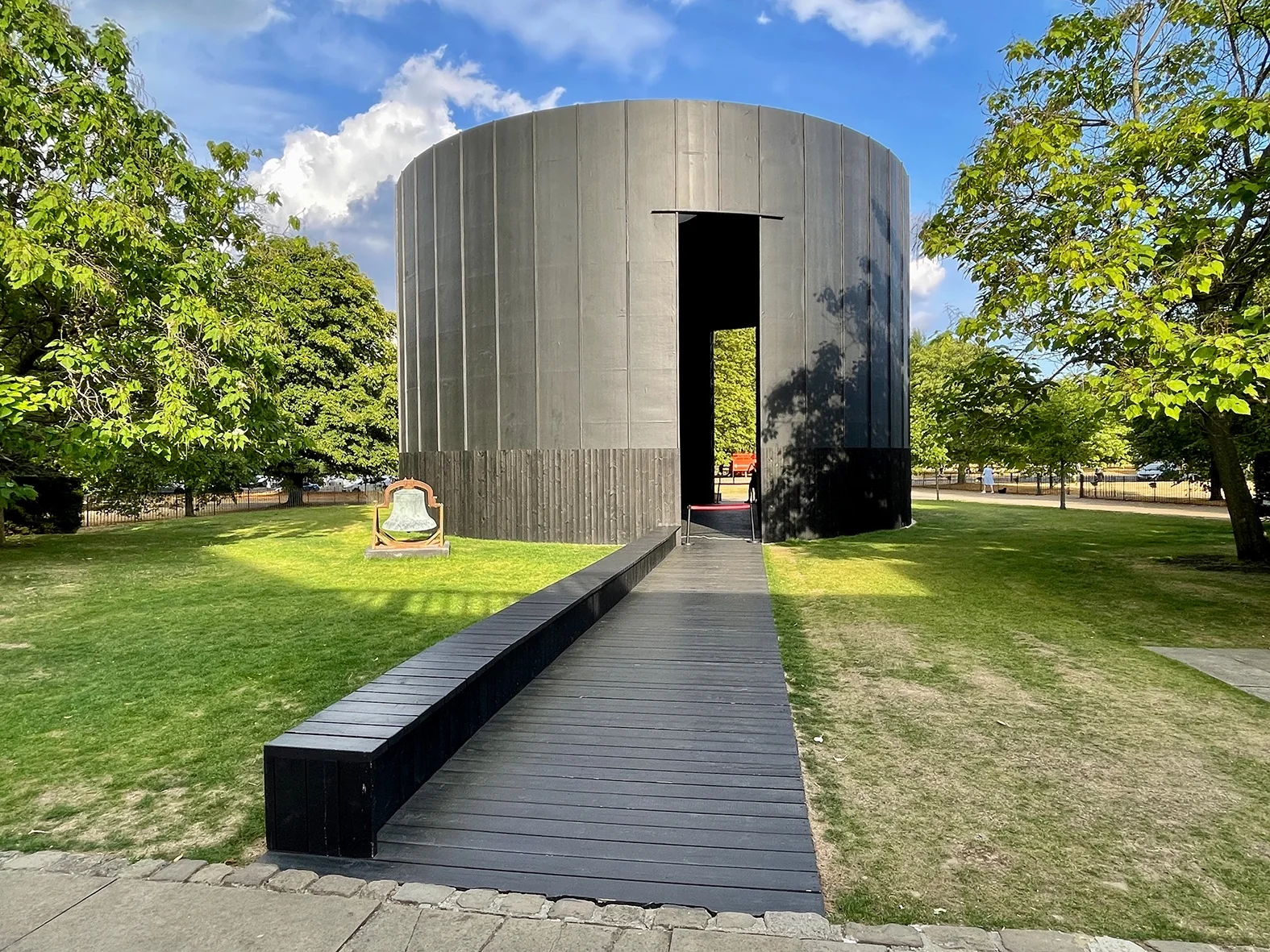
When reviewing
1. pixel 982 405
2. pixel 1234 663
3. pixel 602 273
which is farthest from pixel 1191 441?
pixel 1234 663

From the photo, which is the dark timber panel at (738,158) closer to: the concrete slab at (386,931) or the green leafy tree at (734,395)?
the concrete slab at (386,931)

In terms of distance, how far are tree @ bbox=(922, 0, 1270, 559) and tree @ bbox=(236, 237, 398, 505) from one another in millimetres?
22128

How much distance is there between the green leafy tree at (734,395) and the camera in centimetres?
3766

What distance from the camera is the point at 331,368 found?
27.0 m

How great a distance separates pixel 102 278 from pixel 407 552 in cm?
597

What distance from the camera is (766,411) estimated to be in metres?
14.6

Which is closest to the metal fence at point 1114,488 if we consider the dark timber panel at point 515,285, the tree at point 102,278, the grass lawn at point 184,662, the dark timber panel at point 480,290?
the dark timber panel at point 515,285

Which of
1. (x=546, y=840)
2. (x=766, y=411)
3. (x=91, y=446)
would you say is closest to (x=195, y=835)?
(x=546, y=840)

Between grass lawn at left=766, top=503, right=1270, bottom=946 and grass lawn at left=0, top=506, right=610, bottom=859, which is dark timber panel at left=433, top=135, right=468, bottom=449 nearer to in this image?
grass lawn at left=0, top=506, right=610, bottom=859

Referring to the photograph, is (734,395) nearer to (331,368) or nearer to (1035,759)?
(331,368)

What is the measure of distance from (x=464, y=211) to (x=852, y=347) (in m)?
8.97

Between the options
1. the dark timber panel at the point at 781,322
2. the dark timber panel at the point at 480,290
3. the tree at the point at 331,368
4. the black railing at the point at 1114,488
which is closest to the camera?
the dark timber panel at the point at 781,322

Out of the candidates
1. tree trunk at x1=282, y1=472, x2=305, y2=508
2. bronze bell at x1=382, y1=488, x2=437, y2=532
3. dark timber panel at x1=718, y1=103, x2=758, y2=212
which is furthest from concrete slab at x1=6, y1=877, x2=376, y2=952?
tree trunk at x1=282, y1=472, x2=305, y2=508

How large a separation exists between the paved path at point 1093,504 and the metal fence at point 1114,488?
705 mm
